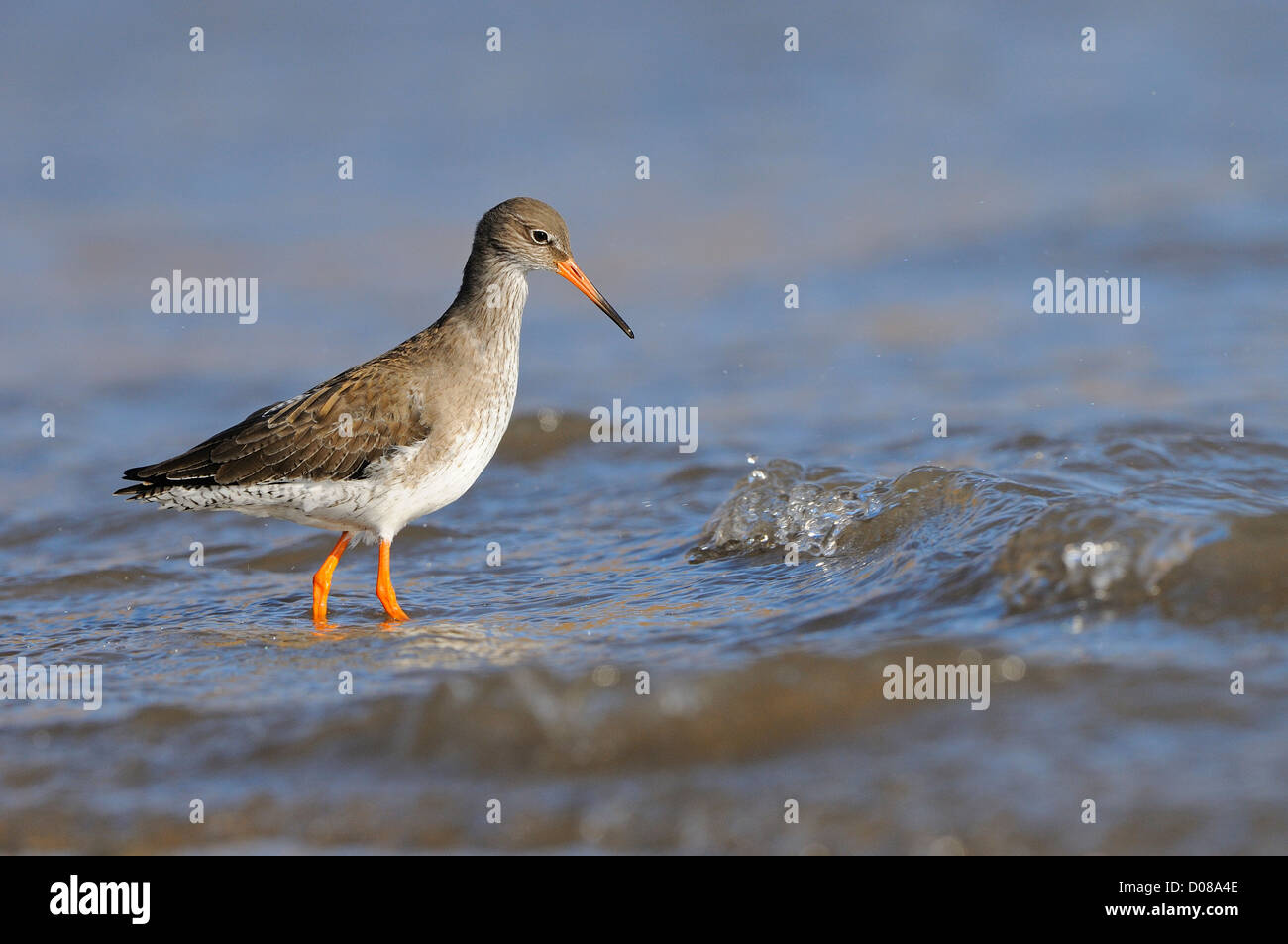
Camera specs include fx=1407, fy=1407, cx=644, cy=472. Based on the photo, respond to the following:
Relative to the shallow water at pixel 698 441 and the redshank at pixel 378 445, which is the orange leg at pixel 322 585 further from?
the shallow water at pixel 698 441

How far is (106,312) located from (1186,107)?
13512 mm

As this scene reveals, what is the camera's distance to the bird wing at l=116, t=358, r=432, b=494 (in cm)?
826

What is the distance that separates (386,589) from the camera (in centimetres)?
857

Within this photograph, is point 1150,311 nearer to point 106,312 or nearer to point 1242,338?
point 1242,338

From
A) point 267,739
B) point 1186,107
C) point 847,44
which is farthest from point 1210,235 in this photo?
point 267,739

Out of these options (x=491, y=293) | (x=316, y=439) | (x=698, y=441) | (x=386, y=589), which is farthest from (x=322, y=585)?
(x=698, y=441)

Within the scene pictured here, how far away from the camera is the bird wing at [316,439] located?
8258 mm

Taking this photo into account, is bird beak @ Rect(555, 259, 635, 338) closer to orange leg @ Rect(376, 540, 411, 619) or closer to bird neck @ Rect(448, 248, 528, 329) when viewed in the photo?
bird neck @ Rect(448, 248, 528, 329)

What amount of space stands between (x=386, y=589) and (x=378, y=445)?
3.07 ft

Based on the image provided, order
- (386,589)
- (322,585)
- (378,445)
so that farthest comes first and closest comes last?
1. (322,585)
2. (386,589)
3. (378,445)

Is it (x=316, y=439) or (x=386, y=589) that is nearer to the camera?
(x=316, y=439)

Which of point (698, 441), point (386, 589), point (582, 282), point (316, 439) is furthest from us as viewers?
point (698, 441)

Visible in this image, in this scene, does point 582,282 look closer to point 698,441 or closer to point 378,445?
point 378,445

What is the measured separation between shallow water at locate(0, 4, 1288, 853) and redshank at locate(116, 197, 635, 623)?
726 millimetres
